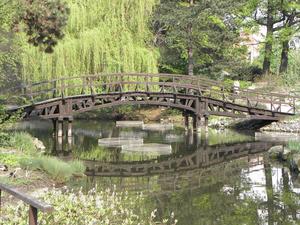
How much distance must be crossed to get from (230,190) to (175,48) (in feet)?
75.3

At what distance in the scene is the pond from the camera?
9.44 meters

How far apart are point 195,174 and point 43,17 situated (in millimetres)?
5950

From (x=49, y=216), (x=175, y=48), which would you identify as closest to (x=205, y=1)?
(x=175, y=48)

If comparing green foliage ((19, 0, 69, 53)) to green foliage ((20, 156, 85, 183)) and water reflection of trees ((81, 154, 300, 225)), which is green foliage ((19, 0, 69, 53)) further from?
water reflection of trees ((81, 154, 300, 225))

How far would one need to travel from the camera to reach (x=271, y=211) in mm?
9398

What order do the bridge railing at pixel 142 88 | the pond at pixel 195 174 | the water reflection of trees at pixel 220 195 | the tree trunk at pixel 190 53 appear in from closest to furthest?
1. the water reflection of trees at pixel 220 195
2. the pond at pixel 195 174
3. the bridge railing at pixel 142 88
4. the tree trunk at pixel 190 53

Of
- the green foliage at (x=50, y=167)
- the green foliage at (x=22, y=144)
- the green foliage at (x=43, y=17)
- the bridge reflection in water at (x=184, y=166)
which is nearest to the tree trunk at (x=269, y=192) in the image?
the bridge reflection in water at (x=184, y=166)

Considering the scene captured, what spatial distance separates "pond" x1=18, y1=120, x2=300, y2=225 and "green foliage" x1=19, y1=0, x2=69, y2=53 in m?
4.06

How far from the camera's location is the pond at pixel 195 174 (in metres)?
9.44

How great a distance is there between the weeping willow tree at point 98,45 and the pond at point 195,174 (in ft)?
10.9

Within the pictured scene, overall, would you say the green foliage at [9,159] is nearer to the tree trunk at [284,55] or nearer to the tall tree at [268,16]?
the tall tree at [268,16]

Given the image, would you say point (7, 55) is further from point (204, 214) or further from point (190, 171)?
point (204, 214)

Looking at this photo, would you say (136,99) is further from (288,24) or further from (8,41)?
(288,24)

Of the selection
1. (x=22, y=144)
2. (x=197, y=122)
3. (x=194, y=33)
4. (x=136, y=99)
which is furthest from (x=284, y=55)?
(x=22, y=144)
